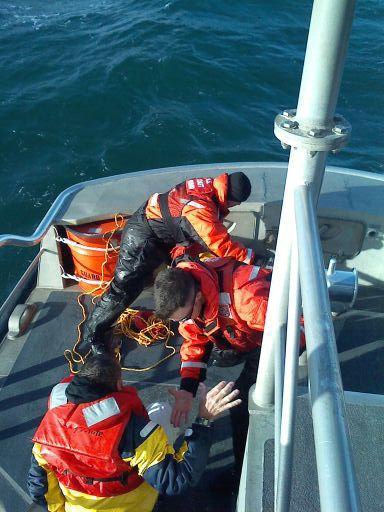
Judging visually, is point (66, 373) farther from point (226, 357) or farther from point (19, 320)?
point (226, 357)

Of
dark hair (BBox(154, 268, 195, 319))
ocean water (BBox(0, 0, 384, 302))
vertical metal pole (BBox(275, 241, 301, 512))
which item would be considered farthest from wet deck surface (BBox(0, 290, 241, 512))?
ocean water (BBox(0, 0, 384, 302))

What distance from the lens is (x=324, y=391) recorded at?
110 cm

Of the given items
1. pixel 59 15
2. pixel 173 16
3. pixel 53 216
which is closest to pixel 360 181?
pixel 53 216

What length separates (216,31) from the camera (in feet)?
47.3

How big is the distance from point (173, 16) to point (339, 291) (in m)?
13.3

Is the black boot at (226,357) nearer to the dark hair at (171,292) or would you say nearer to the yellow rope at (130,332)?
the yellow rope at (130,332)

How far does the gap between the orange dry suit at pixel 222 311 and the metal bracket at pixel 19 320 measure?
1937 mm

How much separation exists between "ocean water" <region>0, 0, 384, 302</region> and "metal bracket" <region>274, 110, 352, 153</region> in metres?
6.68

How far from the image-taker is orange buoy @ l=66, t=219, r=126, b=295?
463 centimetres

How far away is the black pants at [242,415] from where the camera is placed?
3.29 metres

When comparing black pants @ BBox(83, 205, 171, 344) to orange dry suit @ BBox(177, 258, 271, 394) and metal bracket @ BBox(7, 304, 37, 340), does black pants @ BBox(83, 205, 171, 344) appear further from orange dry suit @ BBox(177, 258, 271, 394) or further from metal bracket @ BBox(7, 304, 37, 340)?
orange dry suit @ BBox(177, 258, 271, 394)

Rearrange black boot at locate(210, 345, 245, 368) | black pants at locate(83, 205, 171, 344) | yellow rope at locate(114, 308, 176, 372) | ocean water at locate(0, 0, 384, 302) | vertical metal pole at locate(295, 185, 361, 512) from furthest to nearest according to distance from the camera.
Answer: ocean water at locate(0, 0, 384, 302), yellow rope at locate(114, 308, 176, 372), black pants at locate(83, 205, 171, 344), black boot at locate(210, 345, 245, 368), vertical metal pole at locate(295, 185, 361, 512)

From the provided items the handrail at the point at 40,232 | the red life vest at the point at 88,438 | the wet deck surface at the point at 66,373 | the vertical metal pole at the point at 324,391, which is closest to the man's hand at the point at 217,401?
the red life vest at the point at 88,438

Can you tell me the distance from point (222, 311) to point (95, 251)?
1.85 m
